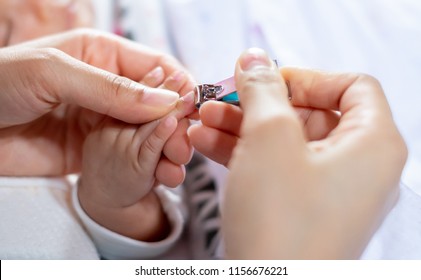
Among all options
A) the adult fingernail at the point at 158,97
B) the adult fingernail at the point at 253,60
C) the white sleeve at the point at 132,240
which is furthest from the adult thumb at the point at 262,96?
the white sleeve at the point at 132,240

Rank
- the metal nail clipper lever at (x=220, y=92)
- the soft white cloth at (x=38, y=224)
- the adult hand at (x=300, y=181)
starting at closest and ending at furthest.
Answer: the adult hand at (x=300, y=181), the metal nail clipper lever at (x=220, y=92), the soft white cloth at (x=38, y=224)

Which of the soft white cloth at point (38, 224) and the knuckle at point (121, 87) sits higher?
the knuckle at point (121, 87)

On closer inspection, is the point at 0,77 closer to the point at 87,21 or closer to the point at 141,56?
the point at 141,56

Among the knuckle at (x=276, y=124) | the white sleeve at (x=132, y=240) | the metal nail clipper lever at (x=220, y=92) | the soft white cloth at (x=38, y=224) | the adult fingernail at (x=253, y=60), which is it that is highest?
the adult fingernail at (x=253, y=60)

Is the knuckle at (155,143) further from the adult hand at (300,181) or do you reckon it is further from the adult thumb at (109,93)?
the adult hand at (300,181)

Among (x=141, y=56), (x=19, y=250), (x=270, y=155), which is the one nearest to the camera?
(x=270, y=155)

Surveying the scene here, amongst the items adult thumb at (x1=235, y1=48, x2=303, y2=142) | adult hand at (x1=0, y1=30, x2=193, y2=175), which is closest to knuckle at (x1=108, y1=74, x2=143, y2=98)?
adult hand at (x1=0, y1=30, x2=193, y2=175)
